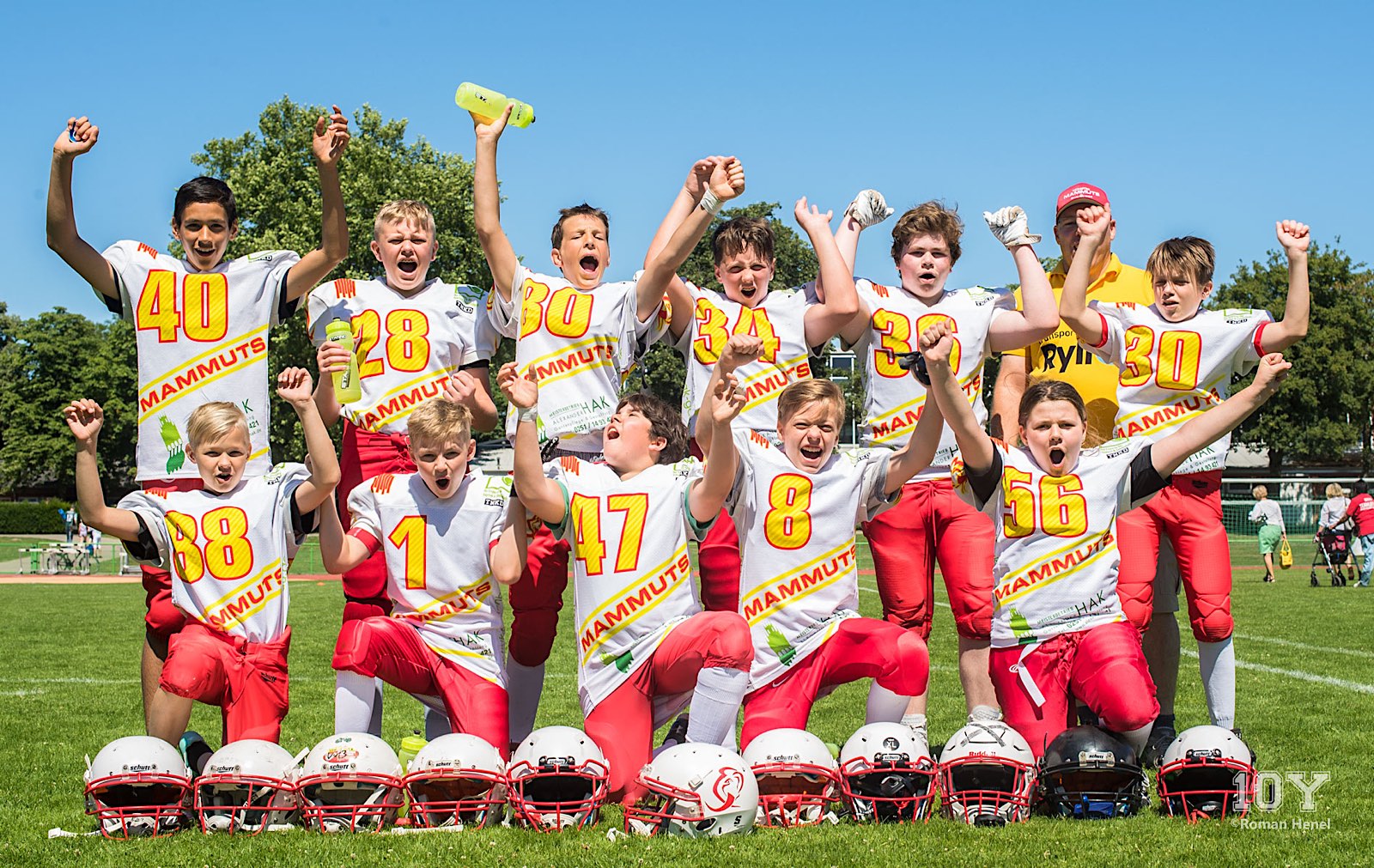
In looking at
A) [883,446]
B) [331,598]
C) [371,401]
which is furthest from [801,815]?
[331,598]

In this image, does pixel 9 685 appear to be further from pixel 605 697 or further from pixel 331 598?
pixel 331 598

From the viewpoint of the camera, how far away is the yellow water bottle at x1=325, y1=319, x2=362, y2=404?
600 centimetres

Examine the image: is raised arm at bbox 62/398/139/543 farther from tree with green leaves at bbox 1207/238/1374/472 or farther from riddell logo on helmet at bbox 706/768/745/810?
tree with green leaves at bbox 1207/238/1374/472

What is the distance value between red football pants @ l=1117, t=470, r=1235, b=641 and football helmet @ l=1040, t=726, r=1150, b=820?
1286mm

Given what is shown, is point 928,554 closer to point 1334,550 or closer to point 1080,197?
point 1080,197

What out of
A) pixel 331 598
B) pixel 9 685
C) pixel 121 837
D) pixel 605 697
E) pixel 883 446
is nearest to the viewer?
pixel 121 837

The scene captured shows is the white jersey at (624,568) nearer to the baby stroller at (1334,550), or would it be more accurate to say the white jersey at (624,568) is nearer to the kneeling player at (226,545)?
the kneeling player at (226,545)

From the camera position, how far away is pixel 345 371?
6.11m

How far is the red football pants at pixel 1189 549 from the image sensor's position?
617cm

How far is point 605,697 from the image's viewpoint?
5.49 m

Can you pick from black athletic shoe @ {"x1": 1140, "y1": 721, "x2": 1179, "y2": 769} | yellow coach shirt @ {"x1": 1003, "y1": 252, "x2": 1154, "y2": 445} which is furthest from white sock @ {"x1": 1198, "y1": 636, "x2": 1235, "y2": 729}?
yellow coach shirt @ {"x1": 1003, "y1": 252, "x2": 1154, "y2": 445}

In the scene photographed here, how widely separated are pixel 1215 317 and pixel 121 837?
18.1 feet

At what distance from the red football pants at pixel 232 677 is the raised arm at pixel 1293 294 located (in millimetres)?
4950

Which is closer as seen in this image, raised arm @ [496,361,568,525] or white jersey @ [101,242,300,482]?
raised arm @ [496,361,568,525]
